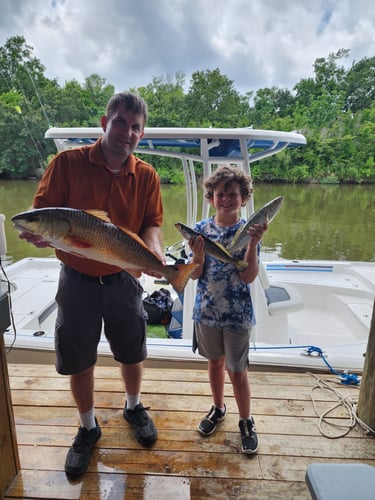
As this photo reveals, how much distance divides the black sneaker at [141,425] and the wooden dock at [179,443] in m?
0.04

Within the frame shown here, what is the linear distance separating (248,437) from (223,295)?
0.86 m

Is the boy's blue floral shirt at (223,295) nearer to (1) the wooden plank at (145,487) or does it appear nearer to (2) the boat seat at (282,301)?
(1) the wooden plank at (145,487)

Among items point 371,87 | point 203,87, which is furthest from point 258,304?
point 371,87

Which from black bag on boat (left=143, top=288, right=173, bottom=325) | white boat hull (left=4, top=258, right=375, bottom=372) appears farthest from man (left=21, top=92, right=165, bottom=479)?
black bag on boat (left=143, top=288, right=173, bottom=325)

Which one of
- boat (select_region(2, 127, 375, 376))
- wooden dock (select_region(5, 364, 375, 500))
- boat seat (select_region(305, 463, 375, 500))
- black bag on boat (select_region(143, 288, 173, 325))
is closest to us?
boat seat (select_region(305, 463, 375, 500))

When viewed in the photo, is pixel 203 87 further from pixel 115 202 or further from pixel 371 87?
pixel 115 202

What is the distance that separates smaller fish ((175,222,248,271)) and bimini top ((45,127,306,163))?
1.13 metres

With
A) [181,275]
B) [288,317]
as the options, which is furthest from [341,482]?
[288,317]

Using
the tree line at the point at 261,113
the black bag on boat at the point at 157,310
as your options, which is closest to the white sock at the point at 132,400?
the black bag on boat at the point at 157,310

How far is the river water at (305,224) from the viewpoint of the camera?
980 centimetres

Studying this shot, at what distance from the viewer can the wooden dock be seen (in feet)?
4.95

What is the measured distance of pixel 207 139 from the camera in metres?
2.48

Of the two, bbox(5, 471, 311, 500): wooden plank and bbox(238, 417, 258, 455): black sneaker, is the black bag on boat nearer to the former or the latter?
bbox(238, 417, 258, 455): black sneaker

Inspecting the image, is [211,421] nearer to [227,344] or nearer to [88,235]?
[227,344]
